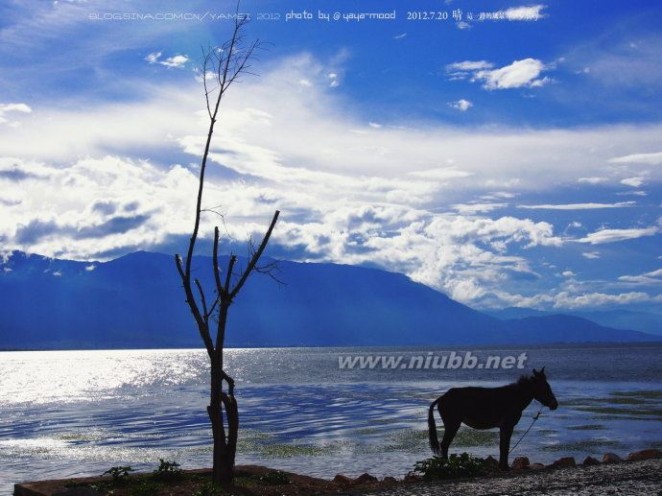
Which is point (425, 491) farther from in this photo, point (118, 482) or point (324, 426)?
point (324, 426)

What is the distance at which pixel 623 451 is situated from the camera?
30.6m

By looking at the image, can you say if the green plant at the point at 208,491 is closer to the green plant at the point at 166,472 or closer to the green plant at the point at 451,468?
the green plant at the point at 166,472

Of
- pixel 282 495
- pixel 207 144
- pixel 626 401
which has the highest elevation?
pixel 207 144

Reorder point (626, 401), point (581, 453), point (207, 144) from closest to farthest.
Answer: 1. point (207, 144)
2. point (581, 453)
3. point (626, 401)

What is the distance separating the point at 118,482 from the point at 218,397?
2898 millimetres

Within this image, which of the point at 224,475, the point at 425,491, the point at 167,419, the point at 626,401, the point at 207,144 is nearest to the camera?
the point at 425,491

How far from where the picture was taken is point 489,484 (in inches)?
632

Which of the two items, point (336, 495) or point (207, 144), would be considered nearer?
point (336, 495)

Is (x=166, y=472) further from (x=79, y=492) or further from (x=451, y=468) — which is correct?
(x=451, y=468)

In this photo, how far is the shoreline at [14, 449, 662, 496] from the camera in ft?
49.4

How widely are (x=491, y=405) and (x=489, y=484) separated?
3743mm

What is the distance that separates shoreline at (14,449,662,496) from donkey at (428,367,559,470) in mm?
1353

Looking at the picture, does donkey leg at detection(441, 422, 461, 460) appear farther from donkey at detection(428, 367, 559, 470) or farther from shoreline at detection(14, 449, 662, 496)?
shoreline at detection(14, 449, 662, 496)

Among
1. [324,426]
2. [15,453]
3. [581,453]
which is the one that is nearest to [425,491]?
[581,453]
